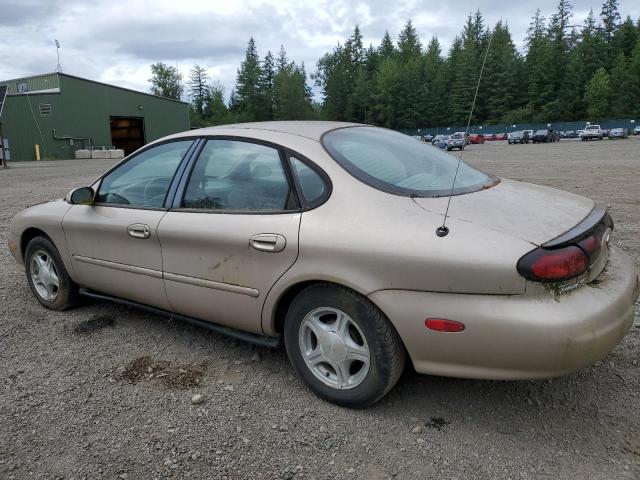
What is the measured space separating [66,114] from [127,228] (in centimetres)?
4050

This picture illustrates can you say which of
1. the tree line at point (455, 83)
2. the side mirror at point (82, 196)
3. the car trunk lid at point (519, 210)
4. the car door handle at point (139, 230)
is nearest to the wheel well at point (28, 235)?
the side mirror at point (82, 196)

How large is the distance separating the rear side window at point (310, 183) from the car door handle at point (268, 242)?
0.25m

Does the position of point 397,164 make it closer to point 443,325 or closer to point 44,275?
point 443,325

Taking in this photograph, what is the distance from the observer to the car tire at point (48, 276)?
13.8 ft

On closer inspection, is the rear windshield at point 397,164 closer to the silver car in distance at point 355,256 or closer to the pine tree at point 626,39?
the silver car in distance at point 355,256

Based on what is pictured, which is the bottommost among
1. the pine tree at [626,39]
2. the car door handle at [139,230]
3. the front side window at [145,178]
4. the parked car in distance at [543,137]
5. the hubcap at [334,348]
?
the hubcap at [334,348]

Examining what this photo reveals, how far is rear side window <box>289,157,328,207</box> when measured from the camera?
2768 millimetres

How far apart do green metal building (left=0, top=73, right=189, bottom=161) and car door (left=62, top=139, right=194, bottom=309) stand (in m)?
36.7

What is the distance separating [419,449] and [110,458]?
1.47 meters

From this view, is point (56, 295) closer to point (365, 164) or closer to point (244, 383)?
point (244, 383)


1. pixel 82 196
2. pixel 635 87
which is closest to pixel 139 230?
pixel 82 196

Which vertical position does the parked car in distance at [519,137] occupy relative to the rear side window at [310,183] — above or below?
above

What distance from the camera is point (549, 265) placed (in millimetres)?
2207

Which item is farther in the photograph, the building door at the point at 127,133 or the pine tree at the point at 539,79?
the pine tree at the point at 539,79
